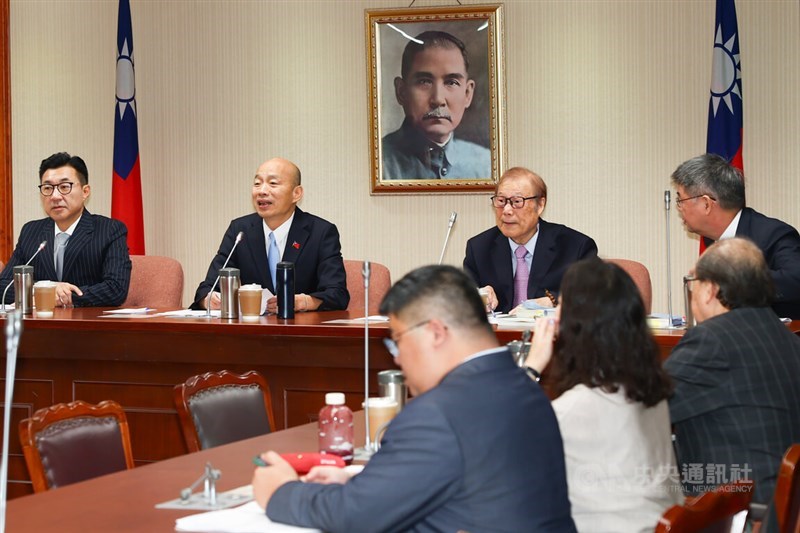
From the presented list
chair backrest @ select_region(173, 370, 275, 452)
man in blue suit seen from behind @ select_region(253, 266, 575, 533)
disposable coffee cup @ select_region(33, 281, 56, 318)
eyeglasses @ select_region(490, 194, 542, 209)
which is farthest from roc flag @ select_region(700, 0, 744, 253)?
man in blue suit seen from behind @ select_region(253, 266, 575, 533)

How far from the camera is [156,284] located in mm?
5574

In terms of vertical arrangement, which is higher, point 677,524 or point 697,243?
point 697,243

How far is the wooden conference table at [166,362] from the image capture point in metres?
4.12

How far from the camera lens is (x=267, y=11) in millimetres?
7191

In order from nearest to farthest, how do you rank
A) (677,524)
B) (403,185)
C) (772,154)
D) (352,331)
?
1. (677,524)
2. (352,331)
3. (772,154)
4. (403,185)

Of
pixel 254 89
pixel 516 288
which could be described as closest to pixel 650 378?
pixel 516 288

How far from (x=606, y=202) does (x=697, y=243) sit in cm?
62

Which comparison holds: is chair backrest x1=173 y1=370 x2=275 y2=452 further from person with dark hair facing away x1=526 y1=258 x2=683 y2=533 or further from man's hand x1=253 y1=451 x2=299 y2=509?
person with dark hair facing away x1=526 y1=258 x2=683 y2=533

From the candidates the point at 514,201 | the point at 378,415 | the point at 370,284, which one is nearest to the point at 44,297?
the point at 370,284

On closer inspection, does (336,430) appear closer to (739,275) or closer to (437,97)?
(739,275)

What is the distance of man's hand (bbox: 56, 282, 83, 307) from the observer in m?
5.19

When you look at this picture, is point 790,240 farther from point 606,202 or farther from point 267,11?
point 267,11

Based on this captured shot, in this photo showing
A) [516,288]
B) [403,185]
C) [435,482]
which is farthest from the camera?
[403,185]

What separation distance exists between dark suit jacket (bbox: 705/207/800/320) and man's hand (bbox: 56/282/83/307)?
3154 mm
